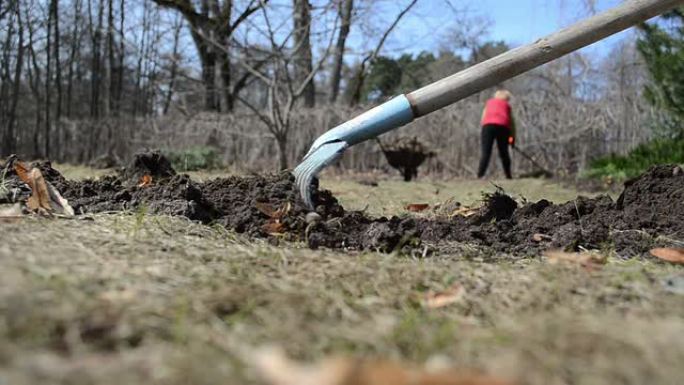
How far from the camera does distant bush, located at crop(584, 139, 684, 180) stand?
10.8m

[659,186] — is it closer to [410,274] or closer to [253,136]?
[410,274]

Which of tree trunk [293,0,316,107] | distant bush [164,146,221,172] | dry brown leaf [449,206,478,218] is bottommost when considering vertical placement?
dry brown leaf [449,206,478,218]

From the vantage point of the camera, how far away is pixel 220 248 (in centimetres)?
226

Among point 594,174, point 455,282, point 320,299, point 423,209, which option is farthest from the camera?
point 594,174

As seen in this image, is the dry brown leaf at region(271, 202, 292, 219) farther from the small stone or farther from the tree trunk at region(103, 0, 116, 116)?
the tree trunk at region(103, 0, 116, 116)

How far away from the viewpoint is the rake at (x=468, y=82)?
3.15m

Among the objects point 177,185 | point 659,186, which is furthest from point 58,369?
point 659,186

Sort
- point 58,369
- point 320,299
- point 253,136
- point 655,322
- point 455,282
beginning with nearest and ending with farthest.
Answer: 1. point 58,369
2. point 655,322
3. point 320,299
4. point 455,282
5. point 253,136

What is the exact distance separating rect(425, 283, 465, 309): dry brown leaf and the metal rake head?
1.37 metres

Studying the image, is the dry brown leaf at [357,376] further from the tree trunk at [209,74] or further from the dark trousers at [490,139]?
the tree trunk at [209,74]

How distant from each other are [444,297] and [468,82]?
1.75m

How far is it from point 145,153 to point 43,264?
2832 mm

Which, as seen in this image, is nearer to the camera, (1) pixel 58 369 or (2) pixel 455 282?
(1) pixel 58 369

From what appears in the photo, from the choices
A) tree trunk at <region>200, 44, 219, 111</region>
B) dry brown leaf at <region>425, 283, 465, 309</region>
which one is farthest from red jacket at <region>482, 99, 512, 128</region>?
dry brown leaf at <region>425, 283, 465, 309</region>
